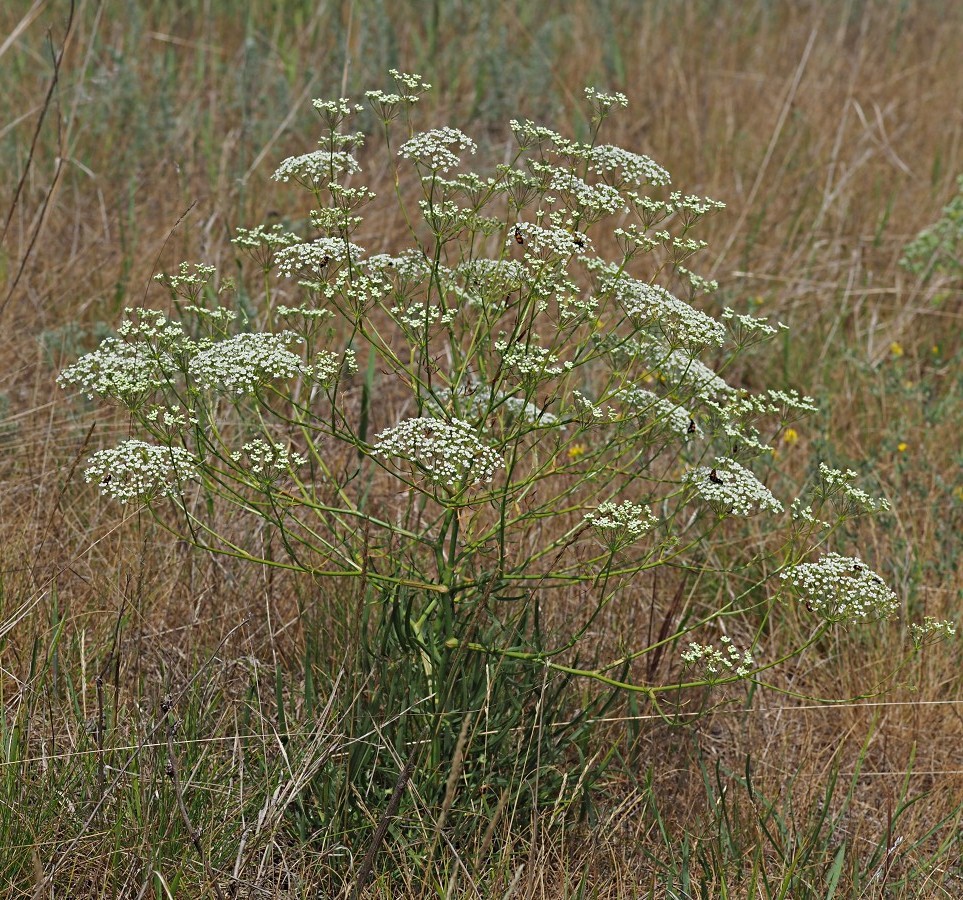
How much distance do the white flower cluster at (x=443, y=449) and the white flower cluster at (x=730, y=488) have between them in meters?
0.54

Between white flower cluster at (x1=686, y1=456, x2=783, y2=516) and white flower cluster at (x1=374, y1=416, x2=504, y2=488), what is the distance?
541 millimetres

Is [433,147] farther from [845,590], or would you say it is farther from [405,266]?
[845,590]

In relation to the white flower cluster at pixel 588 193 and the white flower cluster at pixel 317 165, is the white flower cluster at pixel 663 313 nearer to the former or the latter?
the white flower cluster at pixel 588 193

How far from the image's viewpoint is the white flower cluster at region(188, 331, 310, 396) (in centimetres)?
243

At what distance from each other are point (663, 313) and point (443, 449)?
605 millimetres

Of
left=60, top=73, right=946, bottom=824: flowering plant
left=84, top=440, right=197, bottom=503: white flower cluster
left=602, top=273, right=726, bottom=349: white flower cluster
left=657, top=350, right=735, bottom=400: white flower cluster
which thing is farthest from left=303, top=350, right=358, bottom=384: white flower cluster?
left=657, top=350, right=735, bottom=400: white flower cluster

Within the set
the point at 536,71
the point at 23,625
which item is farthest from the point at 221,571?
the point at 536,71

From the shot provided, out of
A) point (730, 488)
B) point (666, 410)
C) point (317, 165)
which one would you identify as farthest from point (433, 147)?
point (730, 488)

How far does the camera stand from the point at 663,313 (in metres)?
2.54

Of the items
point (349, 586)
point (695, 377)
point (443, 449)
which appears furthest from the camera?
point (349, 586)

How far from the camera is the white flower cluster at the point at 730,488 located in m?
2.60

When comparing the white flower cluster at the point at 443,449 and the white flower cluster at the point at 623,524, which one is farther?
the white flower cluster at the point at 623,524

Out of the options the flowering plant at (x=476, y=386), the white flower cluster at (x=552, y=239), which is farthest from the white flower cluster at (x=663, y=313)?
the white flower cluster at (x=552, y=239)

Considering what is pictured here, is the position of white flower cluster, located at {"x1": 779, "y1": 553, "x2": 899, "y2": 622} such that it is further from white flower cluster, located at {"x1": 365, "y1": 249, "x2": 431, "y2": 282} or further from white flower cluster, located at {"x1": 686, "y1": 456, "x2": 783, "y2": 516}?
white flower cluster, located at {"x1": 365, "y1": 249, "x2": 431, "y2": 282}
